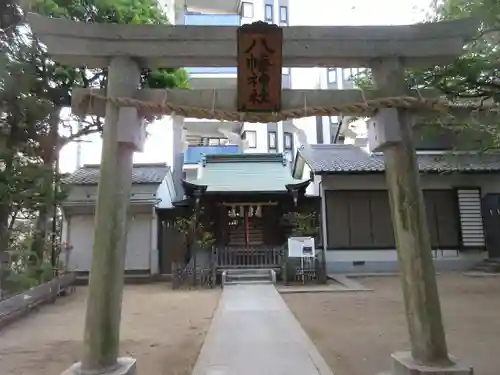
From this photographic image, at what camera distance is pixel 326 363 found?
4863 mm

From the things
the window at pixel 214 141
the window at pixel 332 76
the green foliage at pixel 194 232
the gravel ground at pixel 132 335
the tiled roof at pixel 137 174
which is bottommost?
the gravel ground at pixel 132 335

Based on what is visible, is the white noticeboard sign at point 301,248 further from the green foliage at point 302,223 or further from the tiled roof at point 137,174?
the tiled roof at point 137,174

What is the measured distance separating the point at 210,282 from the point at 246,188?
415 cm

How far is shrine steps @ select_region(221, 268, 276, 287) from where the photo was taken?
43.8ft

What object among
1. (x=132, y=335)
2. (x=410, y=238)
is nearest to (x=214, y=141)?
(x=132, y=335)

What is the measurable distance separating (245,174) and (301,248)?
19.6 feet

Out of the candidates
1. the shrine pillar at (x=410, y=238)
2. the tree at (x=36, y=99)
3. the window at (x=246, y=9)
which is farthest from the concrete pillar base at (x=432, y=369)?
the window at (x=246, y=9)

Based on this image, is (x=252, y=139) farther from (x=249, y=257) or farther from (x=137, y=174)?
(x=249, y=257)

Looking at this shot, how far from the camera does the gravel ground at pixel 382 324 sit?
5.00m

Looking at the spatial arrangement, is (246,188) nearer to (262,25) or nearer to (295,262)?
(295,262)

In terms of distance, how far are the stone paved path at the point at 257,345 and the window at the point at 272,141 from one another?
1920cm

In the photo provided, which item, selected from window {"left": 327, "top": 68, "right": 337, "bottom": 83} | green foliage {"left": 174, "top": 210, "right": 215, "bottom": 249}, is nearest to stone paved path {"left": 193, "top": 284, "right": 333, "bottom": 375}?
green foliage {"left": 174, "top": 210, "right": 215, "bottom": 249}

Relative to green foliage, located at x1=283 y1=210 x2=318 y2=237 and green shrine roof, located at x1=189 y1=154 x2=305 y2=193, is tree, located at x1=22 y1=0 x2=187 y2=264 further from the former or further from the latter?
green foliage, located at x1=283 y1=210 x2=318 y2=237

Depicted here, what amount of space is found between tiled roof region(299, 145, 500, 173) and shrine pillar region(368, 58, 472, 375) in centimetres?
1174
